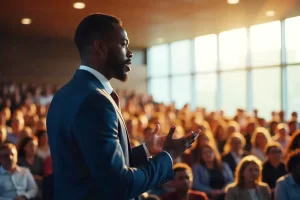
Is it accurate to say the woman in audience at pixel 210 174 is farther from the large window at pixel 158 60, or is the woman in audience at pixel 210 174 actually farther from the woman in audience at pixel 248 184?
the large window at pixel 158 60

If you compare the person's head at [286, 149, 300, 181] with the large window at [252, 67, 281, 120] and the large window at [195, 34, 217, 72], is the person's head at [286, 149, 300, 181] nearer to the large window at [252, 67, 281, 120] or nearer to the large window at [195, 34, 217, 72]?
the large window at [252, 67, 281, 120]

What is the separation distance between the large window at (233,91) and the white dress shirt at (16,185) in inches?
323

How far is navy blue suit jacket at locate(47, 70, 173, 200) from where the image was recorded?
1112 millimetres

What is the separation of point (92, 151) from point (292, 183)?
2815mm

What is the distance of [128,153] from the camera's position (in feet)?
4.18

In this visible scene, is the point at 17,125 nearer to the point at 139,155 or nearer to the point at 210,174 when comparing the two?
the point at 210,174

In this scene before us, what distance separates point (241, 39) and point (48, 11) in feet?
16.1

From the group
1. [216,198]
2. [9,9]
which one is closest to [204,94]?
[9,9]

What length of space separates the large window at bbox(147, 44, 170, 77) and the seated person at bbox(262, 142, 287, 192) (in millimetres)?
10011

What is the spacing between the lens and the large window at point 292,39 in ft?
33.8

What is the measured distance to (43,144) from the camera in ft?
18.3

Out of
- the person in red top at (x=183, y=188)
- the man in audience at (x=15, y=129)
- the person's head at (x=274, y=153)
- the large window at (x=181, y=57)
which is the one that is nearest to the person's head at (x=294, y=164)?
the person in red top at (x=183, y=188)

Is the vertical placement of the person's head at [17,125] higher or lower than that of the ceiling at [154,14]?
lower

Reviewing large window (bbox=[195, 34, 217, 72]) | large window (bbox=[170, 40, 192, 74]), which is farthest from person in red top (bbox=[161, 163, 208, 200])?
large window (bbox=[170, 40, 192, 74])
